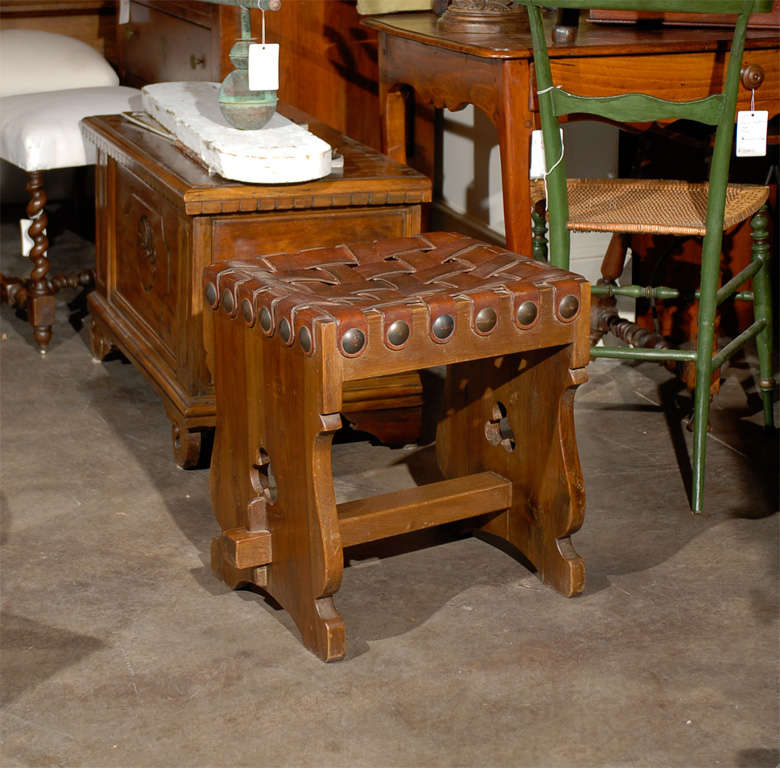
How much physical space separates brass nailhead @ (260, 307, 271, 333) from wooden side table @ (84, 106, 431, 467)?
1.84 ft

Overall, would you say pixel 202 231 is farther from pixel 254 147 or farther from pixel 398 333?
pixel 398 333

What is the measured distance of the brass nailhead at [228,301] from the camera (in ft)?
6.68

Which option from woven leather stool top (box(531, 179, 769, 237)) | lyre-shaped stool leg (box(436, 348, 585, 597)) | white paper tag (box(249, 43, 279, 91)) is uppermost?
white paper tag (box(249, 43, 279, 91))

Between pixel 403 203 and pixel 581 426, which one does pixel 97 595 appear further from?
pixel 581 426

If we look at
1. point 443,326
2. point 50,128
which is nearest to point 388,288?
point 443,326

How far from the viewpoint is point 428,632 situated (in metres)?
2.06

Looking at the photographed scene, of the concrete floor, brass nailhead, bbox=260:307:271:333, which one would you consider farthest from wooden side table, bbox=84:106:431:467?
brass nailhead, bbox=260:307:271:333

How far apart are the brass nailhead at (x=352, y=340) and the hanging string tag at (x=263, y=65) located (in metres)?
0.83

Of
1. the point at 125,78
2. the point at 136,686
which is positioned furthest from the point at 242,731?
the point at 125,78

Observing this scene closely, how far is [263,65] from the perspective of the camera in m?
2.45

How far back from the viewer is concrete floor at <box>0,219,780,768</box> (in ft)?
5.82

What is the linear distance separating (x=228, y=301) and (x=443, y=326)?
37cm

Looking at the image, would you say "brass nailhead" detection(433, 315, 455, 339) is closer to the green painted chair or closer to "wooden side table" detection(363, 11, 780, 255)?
the green painted chair

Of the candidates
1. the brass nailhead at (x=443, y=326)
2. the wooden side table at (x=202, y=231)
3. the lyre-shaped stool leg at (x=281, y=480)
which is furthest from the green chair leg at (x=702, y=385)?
the lyre-shaped stool leg at (x=281, y=480)
